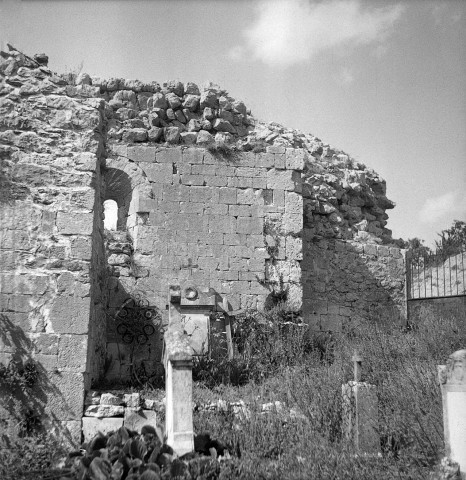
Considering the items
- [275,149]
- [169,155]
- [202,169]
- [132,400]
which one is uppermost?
[275,149]

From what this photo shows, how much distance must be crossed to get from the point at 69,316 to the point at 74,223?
1056 mm


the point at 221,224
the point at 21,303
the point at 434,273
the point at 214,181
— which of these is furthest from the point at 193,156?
the point at 434,273

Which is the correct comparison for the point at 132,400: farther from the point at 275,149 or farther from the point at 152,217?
the point at 275,149

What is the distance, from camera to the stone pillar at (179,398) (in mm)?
5332

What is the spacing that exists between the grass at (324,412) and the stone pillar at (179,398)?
40 cm

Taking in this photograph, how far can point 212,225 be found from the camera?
11547 millimetres

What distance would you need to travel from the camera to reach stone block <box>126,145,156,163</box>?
11.6 m

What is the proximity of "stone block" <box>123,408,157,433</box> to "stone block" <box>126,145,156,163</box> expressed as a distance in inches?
242

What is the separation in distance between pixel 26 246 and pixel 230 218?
548 cm

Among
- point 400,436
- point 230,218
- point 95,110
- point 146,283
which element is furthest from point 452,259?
point 95,110

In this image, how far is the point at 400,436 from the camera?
614 cm

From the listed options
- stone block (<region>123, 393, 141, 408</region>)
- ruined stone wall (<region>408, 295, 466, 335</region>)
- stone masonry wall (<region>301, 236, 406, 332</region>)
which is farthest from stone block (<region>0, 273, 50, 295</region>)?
ruined stone wall (<region>408, 295, 466, 335</region>)

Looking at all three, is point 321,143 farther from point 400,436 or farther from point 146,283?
point 400,436

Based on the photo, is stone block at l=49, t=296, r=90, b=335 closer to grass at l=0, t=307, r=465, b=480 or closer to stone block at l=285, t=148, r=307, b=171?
grass at l=0, t=307, r=465, b=480
